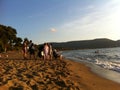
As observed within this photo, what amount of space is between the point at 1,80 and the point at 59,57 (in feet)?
48.4

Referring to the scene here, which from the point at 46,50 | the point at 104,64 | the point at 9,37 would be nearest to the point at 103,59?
the point at 104,64

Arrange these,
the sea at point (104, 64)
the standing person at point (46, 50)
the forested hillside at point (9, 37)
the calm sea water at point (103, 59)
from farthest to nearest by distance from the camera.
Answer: the forested hillside at point (9, 37) → the standing person at point (46, 50) → the calm sea water at point (103, 59) → the sea at point (104, 64)

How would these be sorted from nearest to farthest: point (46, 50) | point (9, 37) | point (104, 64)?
point (46, 50) < point (104, 64) < point (9, 37)

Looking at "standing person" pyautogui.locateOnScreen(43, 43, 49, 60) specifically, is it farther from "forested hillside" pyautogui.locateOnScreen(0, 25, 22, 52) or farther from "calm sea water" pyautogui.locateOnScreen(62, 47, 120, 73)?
"forested hillside" pyautogui.locateOnScreen(0, 25, 22, 52)

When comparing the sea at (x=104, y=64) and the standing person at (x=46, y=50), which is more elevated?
the standing person at (x=46, y=50)

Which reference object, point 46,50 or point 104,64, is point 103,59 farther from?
point 46,50

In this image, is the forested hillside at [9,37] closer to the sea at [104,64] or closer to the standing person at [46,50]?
the sea at [104,64]

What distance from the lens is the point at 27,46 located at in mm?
20828

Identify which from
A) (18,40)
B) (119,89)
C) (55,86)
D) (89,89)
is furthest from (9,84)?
(18,40)

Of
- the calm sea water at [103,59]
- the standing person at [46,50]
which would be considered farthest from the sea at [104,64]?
the standing person at [46,50]

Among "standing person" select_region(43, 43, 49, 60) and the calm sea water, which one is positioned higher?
"standing person" select_region(43, 43, 49, 60)

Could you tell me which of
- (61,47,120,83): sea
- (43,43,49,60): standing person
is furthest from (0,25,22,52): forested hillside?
(43,43,49,60): standing person

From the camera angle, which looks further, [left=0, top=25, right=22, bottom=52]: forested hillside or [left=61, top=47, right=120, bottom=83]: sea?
[left=0, top=25, right=22, bottom=52]: forested hillside

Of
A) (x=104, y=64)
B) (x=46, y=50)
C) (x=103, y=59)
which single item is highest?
(x=46, y=50)
